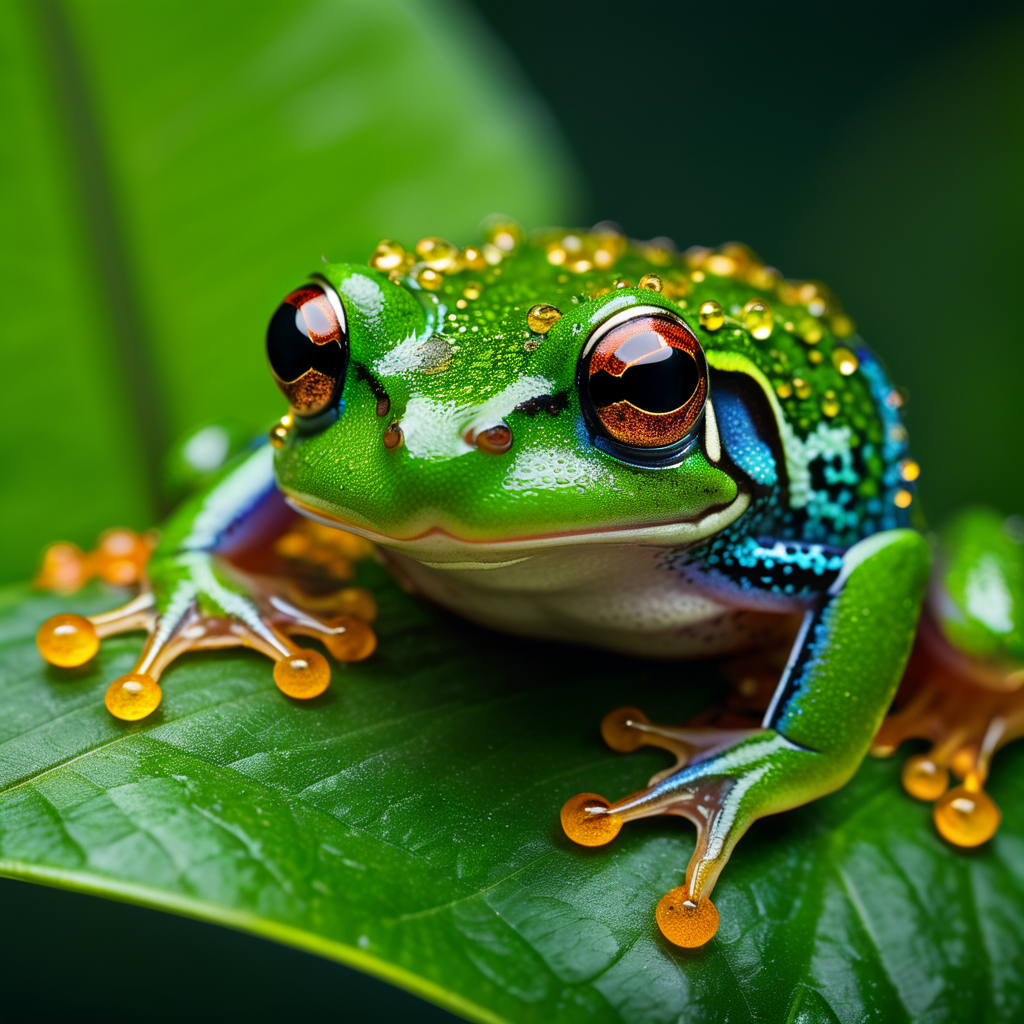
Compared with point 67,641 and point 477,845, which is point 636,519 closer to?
point 477,845

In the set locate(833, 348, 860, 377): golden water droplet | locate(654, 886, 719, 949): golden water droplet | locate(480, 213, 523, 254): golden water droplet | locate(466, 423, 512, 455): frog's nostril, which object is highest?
locate(480, 213, 523, 254): golden water droplet

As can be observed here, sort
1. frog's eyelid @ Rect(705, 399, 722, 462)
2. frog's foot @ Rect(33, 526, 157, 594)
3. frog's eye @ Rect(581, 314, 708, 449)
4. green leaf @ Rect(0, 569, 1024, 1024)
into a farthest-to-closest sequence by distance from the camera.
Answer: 1. frog's foot @ Rect(33, 526, 157, 594)
2. frog's eyelid @ Rect(705, 399, 722, 462)
3. frog's eye @ Rect(581, 314, 708, 449)
4. green leaf @ Rect(0, 569, 1024, 1024)

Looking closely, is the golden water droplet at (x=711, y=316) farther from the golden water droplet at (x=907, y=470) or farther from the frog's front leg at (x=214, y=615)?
the frog's front leg at (x=214, y=615)

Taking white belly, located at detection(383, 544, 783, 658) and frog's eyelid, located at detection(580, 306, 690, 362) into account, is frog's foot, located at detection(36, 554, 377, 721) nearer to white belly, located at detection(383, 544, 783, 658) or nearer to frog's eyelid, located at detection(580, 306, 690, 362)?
white belly, located at detection(383, 544, 783, 658)

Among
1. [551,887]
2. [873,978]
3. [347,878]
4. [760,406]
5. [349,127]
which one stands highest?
[349,127]

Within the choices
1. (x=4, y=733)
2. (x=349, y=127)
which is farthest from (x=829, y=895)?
(x=349, y=127)

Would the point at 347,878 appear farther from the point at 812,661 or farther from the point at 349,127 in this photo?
the point at 349,127

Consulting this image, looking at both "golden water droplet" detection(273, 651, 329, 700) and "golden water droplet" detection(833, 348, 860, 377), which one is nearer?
"golden water droplet" detection(273, 651, 329, 700)

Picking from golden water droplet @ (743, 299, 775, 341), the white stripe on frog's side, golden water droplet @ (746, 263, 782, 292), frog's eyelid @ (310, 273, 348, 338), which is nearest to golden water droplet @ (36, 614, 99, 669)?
the white stripe on frog's side
